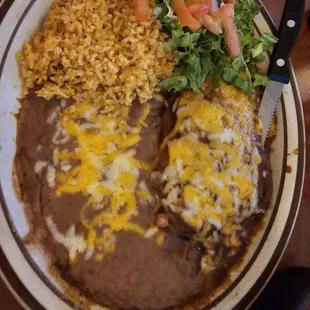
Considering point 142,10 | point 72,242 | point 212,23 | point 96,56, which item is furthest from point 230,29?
point 72,242

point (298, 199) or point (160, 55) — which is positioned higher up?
point (160, 55)

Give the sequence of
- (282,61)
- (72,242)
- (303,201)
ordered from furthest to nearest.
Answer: (303,201)
(282,61)
(72,242)

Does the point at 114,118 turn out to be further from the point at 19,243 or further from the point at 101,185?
the point at 19,243

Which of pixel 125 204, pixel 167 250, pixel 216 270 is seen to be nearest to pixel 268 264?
pixel 216 270

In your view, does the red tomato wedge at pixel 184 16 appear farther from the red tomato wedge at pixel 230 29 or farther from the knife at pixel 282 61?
the knife at pixel 282 61

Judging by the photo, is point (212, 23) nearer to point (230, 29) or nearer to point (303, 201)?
point (230, 29)

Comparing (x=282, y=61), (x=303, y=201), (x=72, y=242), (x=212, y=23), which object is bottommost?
(x=303, y=201)

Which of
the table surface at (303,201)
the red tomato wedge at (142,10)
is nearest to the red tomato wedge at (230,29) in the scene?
the red tomato wedge at (142,10)
